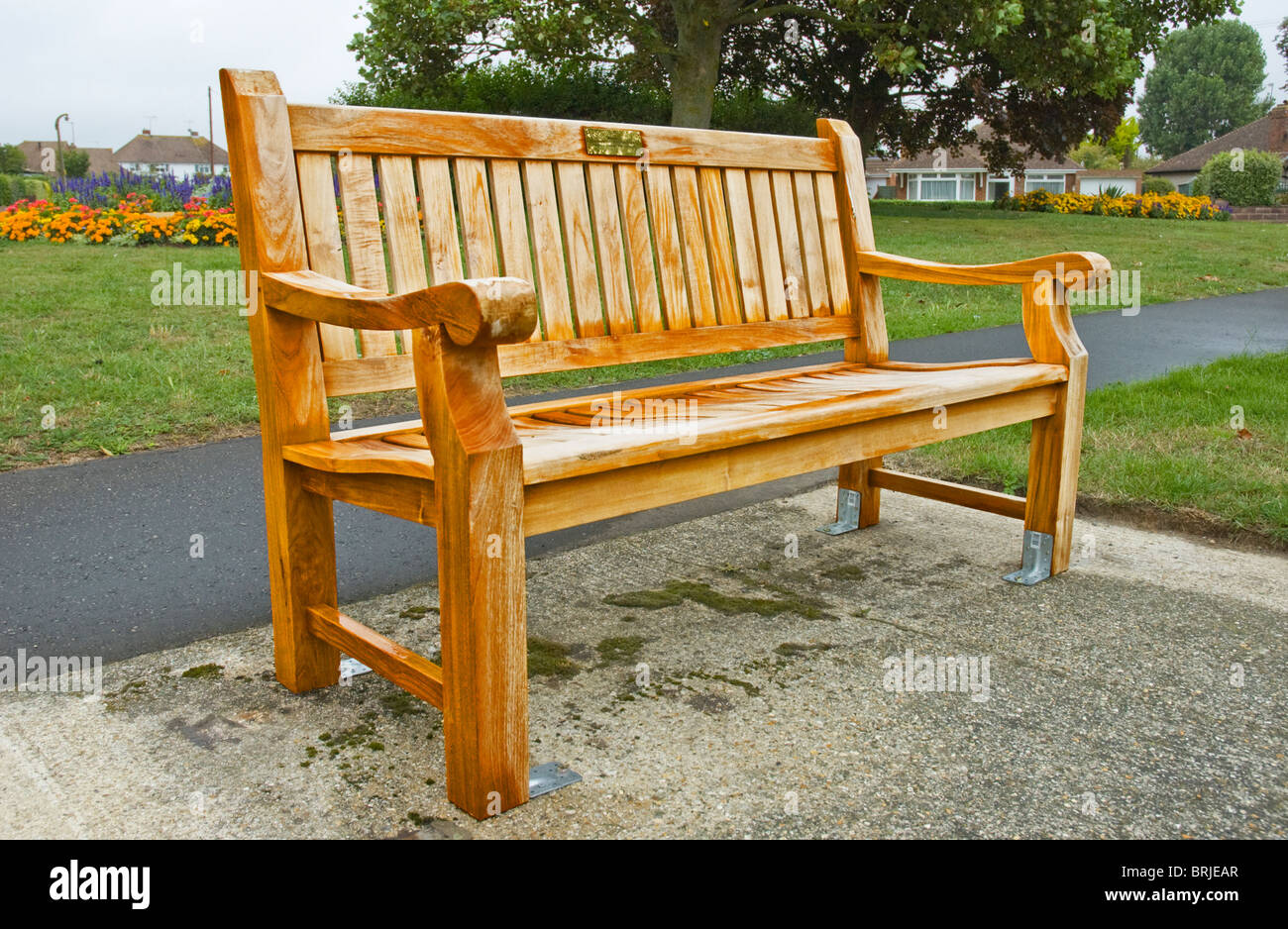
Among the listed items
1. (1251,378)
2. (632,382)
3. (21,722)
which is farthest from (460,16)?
(21,722)

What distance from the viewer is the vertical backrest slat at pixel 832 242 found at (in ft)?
11.2

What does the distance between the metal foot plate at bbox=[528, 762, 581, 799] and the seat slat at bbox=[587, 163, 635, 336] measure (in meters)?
1.20

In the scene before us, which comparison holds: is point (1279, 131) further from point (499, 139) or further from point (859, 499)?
point (499, 139)

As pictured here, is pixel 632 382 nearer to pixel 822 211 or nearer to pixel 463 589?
pixel 822 211

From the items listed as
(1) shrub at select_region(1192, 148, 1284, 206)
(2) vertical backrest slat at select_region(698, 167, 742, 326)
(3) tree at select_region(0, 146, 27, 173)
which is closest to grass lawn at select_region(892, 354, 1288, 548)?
(2) vertical backrest slat at select_region(698, 167, 742, 326)

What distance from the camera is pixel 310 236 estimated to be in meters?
2.27

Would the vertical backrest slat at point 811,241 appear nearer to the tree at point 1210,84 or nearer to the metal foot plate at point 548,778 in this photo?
the metal foot plate at point 548,778

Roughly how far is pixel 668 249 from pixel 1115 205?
26.5 meters

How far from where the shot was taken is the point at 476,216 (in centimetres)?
252

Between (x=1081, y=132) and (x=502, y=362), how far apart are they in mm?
25052

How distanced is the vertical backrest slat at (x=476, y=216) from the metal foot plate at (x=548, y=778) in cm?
114

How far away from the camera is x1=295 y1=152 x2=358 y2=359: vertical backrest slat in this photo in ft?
7.38

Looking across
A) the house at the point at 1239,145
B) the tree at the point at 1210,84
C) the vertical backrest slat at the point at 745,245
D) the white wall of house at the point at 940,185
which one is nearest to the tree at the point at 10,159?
the white wall of house at the point at 940,185
